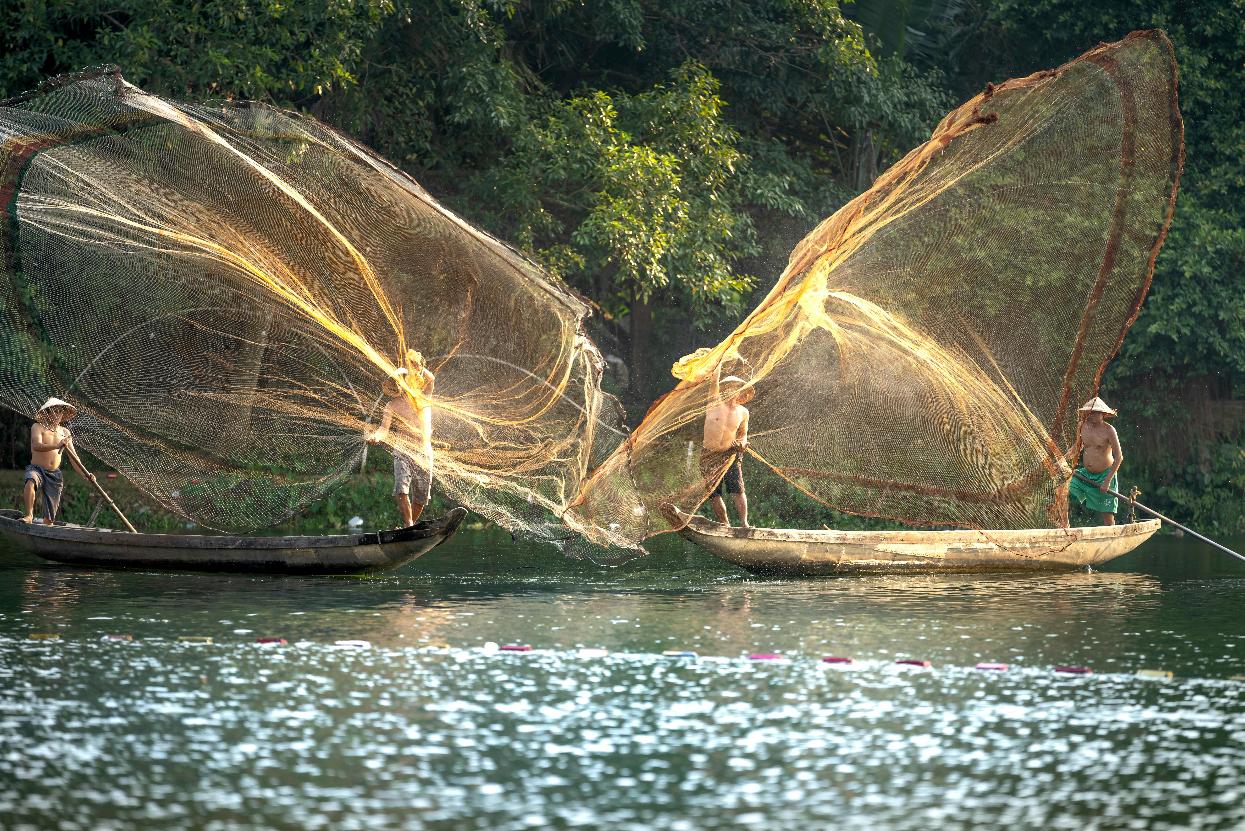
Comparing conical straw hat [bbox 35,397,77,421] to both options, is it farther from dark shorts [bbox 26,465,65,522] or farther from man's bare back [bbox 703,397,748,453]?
man's bare back [bbox 703,397,748,453]

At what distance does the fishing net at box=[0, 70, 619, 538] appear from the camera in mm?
14375

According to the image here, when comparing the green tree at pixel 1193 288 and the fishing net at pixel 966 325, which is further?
the green tree at pixel 1193 288

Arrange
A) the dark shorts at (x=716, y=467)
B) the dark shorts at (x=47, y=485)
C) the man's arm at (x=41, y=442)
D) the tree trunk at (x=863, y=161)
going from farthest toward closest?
the tree trunk at (x=863, y=161), the dark shorts at (x=47, y=485), the man's arm at (x=41, y=442), the dark shorts at (x=716, y=467)

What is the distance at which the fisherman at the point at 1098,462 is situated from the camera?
17.2 metres

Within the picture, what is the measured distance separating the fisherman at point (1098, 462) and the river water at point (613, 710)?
2920mm

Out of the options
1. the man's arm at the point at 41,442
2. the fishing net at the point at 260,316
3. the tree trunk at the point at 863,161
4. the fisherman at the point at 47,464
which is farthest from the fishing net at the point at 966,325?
the tree trunk at the point at 863,161

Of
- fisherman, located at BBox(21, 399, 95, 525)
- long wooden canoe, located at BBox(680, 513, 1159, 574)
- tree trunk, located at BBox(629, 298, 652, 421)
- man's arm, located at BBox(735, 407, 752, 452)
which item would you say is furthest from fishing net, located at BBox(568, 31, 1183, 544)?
tree trunk, located at BBox(629, 298, 652, 421)

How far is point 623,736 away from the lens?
839cm

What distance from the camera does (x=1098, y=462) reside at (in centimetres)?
1742

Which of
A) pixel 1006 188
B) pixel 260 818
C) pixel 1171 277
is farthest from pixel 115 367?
pixel 1171 277

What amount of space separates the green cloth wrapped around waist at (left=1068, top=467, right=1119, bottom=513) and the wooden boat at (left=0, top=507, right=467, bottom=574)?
6.55m

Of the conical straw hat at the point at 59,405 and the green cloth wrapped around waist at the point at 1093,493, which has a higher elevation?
the conical straw hat at the point at 59,405

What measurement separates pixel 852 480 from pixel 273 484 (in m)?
5.44

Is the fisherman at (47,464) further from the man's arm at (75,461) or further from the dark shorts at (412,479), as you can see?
the dark shorts at (412,479)
